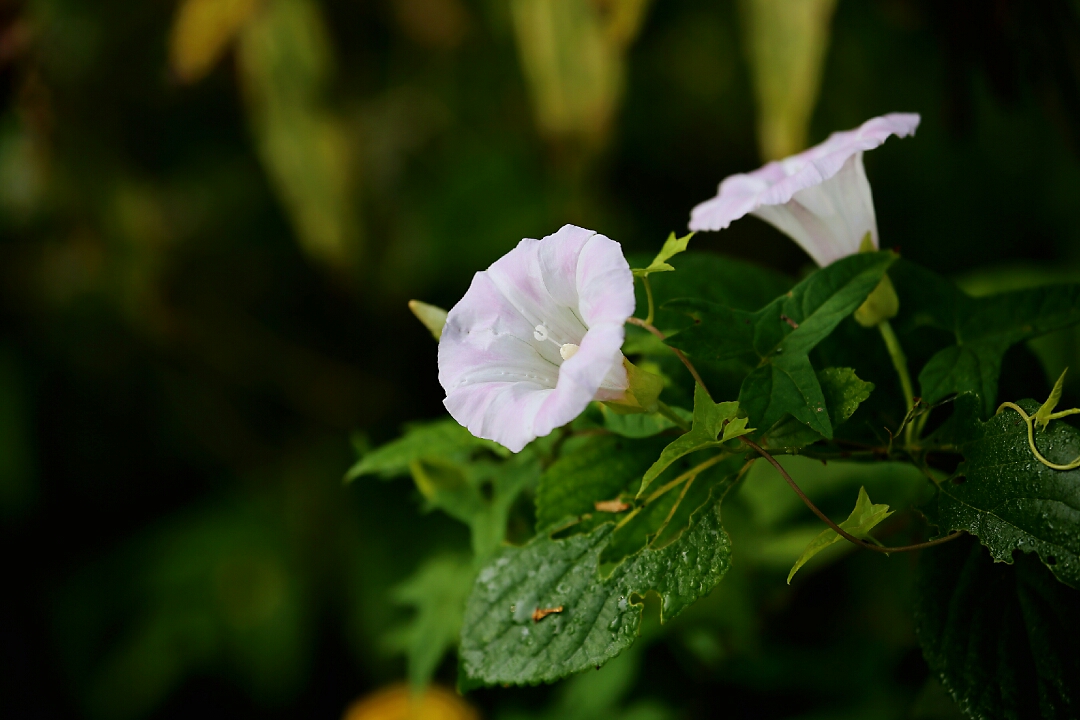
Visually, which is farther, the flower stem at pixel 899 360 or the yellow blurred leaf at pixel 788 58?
the yellow blurred leaf at pixel 788 58

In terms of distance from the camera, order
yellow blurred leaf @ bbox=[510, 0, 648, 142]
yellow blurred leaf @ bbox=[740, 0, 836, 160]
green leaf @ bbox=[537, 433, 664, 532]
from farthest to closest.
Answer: yellow blurred leaf @ bbox=[510, 0, 648, 142] → yellow blurred leaf @ bbox=[740, 0, 836, 160] → green leaf @ bbox=[537, 433, 664, 532]

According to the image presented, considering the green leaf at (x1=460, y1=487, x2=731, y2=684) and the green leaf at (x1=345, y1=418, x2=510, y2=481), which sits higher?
the green leaf at (x1=345, y1=418, x2=510, y2=481)

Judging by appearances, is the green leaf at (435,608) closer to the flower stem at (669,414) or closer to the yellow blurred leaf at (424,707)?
the flower stem at (669,414)

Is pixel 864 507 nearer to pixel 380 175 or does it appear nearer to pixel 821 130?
pixel 821 130

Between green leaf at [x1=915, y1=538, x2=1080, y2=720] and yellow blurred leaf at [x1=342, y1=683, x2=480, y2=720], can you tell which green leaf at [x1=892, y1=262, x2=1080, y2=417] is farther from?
yellow blurred leaf at [x1=342, y1=683, x2=480, y2=720]

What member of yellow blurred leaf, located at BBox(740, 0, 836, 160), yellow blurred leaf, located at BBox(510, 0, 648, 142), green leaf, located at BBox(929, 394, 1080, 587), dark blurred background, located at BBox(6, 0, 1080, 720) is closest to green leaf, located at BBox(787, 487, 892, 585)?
green leaf, located at BBox(929, 394, 1080, 587)

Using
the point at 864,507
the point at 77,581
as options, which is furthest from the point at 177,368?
the point at 864,507

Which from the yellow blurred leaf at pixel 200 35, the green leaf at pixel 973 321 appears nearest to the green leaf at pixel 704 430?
the green leaf at pixel 973 321
